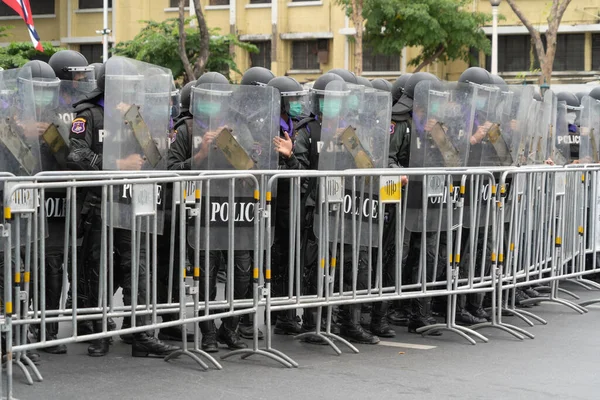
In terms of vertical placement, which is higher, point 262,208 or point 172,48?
point 172,48

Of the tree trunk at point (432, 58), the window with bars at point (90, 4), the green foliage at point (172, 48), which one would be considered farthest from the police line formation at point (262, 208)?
the window with bars at point (90, 4)

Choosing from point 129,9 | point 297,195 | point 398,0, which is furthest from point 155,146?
point 129,9

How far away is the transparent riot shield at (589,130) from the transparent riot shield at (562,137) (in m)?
0.28

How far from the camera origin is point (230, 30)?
38656 millimetres

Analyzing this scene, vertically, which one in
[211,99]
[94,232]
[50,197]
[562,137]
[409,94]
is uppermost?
[409,94]

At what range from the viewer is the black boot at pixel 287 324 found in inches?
340

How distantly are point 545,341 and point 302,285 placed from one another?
1982 mm

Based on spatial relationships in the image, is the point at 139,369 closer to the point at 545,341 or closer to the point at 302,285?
the point at 302,285

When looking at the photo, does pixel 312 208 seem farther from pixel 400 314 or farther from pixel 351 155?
pixel 400 314

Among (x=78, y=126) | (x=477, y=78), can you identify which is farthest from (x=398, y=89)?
(x=78, y=126)

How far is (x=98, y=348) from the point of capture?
767 centimetres

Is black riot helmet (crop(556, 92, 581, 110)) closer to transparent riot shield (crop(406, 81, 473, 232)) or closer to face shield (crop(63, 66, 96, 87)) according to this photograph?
transparent riot shield (crop(406, 81, 473, 232))

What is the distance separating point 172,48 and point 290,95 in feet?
74.7

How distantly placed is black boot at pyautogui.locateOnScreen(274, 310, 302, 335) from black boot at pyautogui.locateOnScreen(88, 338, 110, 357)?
1569mm
